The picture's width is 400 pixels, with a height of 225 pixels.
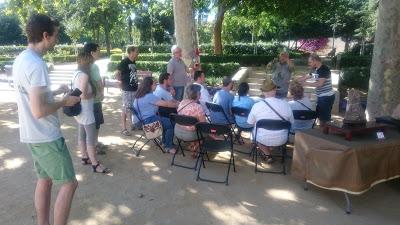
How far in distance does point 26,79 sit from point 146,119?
3.05 metres

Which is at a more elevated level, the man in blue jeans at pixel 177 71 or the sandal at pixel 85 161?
the man in blue jeans at pixel 177 71

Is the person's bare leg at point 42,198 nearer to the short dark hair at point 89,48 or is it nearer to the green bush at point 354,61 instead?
the short dark hair at point 89,48

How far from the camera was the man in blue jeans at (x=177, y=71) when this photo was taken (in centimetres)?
745

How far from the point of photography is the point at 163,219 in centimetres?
382

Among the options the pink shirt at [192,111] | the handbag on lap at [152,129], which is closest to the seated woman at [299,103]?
the pink shirt at [192,111]

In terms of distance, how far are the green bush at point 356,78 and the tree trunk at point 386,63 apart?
642cm

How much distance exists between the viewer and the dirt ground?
12.7 feet

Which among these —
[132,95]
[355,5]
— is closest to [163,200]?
[132,95]

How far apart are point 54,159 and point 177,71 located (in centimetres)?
483

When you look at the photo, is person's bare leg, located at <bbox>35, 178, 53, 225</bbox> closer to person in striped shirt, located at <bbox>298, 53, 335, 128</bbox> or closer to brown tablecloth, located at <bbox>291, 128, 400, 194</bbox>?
brown tablecloth, located at <bbox>291, 128, 400, 194</bbox>

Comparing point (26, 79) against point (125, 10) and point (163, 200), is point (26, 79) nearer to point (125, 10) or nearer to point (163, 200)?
point (163, 200)

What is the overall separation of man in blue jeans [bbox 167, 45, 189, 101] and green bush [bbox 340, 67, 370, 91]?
771 centimetres

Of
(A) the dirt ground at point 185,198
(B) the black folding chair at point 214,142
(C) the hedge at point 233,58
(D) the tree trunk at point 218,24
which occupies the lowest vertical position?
(A) the dirt ground at point 185,198

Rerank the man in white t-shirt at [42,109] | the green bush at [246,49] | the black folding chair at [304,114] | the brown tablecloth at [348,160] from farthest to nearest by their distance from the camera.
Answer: the green bush at [246,49] < the black folding chair at [304,114] < the brown tablecloth at [348,160] < the man in white t-shirt at [42,109]
